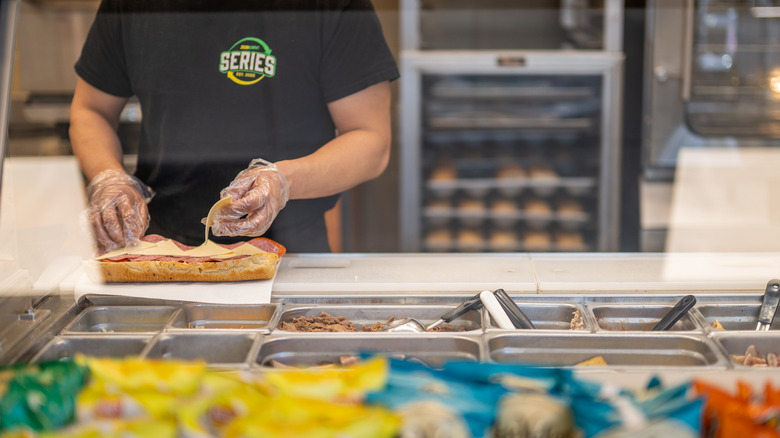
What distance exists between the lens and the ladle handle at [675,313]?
1413mm

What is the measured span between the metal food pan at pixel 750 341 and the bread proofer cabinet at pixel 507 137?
2.51 metres

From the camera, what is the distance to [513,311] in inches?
56.6

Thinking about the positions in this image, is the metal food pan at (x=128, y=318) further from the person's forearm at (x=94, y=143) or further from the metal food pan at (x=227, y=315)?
the person's forearm at (x=94, y=143)

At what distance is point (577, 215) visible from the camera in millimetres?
4008

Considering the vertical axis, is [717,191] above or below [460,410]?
below

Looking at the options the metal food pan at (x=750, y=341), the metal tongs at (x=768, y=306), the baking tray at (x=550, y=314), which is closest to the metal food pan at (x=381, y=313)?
the baking tray at (x=550, y=314)

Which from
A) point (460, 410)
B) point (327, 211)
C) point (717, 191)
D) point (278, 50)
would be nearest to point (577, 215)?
point (717, 191)

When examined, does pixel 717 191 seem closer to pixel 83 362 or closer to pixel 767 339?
pixel 767 339

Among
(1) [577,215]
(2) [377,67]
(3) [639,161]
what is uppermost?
(2) [377,67]

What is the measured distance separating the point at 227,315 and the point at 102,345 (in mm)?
285

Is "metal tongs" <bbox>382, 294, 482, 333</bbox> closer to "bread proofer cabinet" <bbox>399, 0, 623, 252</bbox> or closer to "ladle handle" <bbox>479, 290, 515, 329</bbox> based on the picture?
"ladle handle" <bbox>479, 290, 515, 329</bbox>

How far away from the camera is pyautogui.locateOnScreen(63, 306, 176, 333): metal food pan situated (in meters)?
1.52

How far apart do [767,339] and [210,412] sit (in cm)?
104

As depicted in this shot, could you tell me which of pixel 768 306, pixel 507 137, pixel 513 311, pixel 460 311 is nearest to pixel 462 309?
pixel 460 311
